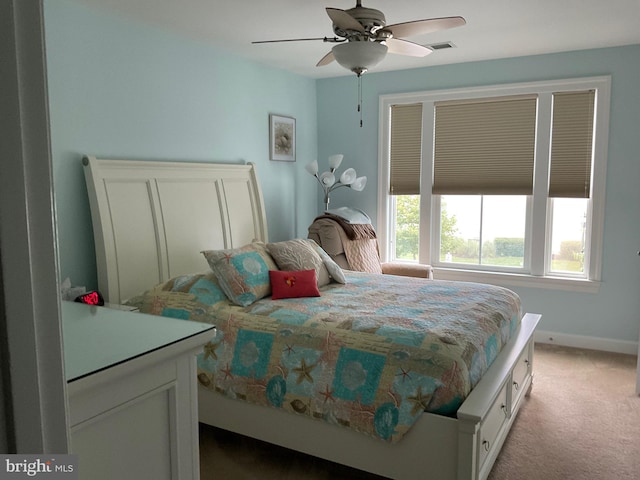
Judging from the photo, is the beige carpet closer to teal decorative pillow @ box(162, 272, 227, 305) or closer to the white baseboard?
the white baseboard

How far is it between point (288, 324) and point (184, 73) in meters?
2.15

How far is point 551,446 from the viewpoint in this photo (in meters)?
2.84

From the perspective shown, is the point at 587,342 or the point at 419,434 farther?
the point at 587,342

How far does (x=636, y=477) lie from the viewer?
254 cm

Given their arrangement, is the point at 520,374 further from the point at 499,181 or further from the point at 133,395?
the point at 133,395

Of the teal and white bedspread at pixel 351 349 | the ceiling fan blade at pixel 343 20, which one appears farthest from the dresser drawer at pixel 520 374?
the ceiling fan blade at pixel 343 20

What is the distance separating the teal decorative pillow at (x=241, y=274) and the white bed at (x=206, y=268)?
0.54 meters

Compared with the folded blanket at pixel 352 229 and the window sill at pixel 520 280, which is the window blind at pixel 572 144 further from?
the folded blanket at pixel 352 229

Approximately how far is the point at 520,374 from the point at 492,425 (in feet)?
2.56

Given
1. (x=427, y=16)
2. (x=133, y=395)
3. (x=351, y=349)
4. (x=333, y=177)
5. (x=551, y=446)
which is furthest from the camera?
(x=333, y=177)

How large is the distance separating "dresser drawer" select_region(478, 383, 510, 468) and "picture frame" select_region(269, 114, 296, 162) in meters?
2.91

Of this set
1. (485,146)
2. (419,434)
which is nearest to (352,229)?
(485,146)

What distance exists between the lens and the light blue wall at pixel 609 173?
414 centimetres

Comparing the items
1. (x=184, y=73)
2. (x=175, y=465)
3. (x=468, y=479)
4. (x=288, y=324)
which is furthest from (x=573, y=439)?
(x=184, y=73)
